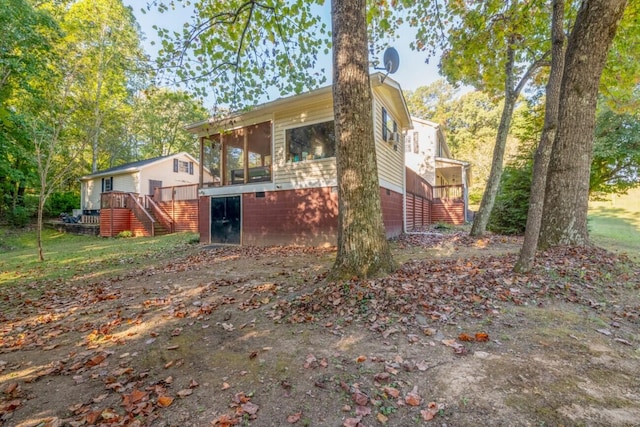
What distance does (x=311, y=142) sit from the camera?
9.09 m

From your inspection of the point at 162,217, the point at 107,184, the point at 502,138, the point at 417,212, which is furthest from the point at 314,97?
the point at 107,184

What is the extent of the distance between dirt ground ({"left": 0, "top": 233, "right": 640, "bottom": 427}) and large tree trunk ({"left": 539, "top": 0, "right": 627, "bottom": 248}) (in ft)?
1.79

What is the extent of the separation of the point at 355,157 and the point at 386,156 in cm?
619

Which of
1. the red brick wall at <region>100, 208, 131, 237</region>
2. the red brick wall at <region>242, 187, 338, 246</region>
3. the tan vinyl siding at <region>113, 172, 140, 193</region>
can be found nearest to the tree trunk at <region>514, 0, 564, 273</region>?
the red brick wall at <region>242, 187, 338, 246</region>

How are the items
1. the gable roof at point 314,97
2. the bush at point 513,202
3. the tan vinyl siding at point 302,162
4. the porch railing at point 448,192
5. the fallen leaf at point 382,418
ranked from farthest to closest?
the porch railing at point 448,192 < the bush at point 513,202 < the tan vinyl siding at point 302,162 < the gable roof at point 314,97 < the fallen leaf at point 382,418

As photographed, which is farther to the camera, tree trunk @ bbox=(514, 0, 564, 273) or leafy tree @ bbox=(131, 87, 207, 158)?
leafy tree @ bbox=(131, 87, 207, 158)

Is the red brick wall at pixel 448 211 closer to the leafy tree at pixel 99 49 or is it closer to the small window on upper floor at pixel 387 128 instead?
the small window on upper floor at pixel 387 128

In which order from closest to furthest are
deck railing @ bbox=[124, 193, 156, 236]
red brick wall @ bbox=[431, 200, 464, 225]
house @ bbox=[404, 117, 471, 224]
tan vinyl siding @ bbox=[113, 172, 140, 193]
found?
deck railing @ bbox=[124, 193, 156, 236]
red brick wall @ bbox=[431, 200, 464, 225]
house @ bbox=[404, 117, 471, 224]
tan vinyl siding @ bbox=[113, 172, 140, 193]

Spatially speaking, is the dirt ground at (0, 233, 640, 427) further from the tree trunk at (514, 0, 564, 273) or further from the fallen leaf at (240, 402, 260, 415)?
the tree trunk at (514, 0, 564, 273)

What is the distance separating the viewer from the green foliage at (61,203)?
71.2 feet

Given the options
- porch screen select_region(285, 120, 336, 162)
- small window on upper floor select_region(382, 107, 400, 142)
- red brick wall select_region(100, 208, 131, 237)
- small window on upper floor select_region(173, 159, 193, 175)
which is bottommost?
red brick wall select_region(100, 208, 131, 237)

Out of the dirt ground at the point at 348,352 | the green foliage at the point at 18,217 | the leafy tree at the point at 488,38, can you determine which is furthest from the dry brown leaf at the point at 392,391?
A: the green foliage at the point at 18,217

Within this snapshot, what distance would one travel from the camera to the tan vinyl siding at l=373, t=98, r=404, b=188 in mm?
8983

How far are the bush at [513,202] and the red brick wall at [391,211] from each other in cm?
319
